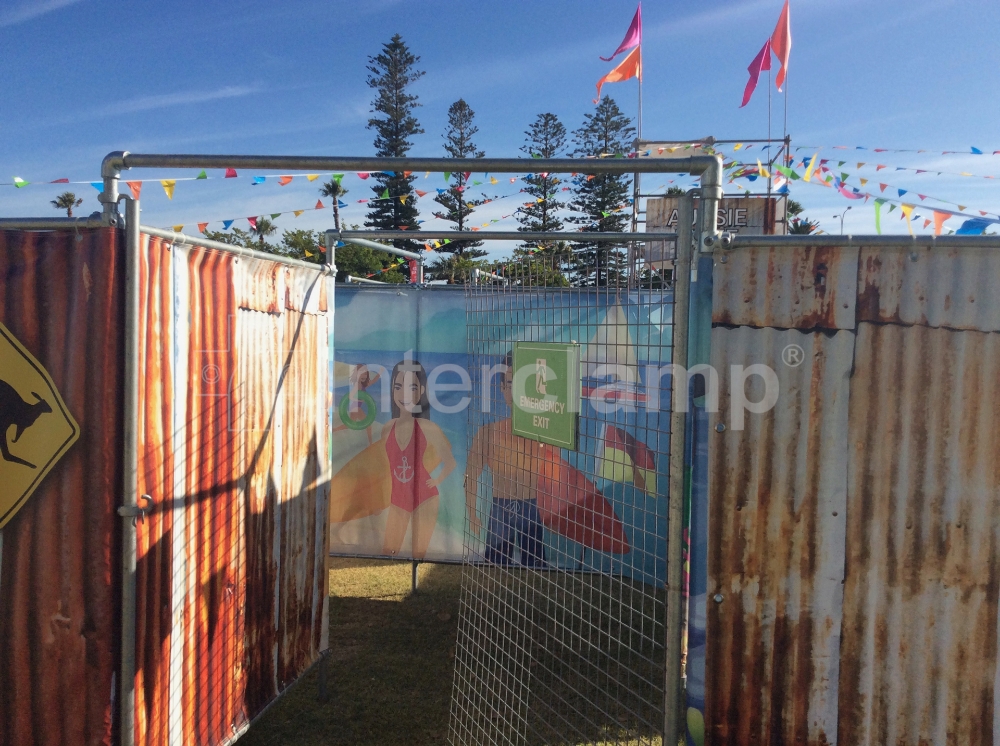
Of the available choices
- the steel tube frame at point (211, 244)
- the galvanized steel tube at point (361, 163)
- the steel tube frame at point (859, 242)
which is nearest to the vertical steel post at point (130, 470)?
the steel tube frame at point (211, 244)

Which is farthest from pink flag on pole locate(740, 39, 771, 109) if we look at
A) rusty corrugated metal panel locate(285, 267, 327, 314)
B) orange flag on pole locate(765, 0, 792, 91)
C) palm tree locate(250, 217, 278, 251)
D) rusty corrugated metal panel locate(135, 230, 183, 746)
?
palm tree locate(250, 217, 278, 251)

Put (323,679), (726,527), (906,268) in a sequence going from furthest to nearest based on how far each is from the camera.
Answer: (323,679), (726,527), (906,268)

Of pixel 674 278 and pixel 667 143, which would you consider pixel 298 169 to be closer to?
pixel 674 278

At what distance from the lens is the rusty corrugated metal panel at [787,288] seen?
2.06m

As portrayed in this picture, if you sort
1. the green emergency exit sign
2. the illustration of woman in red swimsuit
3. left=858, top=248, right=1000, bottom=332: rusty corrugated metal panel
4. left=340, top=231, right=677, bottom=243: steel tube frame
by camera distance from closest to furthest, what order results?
left=858, top=248, right=1000, bottom=332: rusty corrugated metal panel → the green emergency exit sign → left=340, top=231, right=677, bottom=243: steel tube frame → the illustration of woman in red swimsuit

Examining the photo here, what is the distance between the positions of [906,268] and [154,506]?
8.20 ft

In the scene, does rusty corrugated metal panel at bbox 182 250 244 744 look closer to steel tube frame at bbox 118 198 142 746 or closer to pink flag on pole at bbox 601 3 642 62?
steel tube frame at bbox 118 198 142 746

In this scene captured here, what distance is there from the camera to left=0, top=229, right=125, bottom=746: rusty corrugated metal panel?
2.23 metres

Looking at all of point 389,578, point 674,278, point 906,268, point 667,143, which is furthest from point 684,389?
point 667,143

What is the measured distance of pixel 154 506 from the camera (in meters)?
2.37

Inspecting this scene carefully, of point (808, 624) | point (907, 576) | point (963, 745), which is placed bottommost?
point (963, 745)

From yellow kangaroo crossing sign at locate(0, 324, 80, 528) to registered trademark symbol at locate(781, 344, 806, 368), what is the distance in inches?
88.5

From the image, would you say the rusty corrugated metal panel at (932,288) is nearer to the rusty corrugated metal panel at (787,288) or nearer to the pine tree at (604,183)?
the rusty corrugated metal panel at (787,288)

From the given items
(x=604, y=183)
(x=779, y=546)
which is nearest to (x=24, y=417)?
(x=779, y=546)
